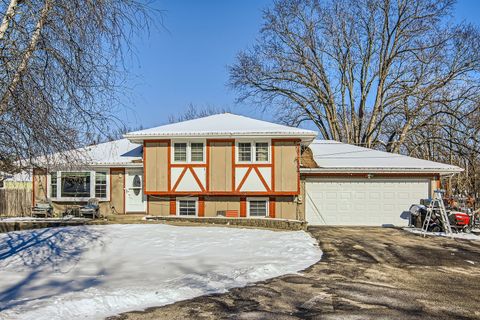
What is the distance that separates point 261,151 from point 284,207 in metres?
2.44

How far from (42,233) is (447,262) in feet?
36.1

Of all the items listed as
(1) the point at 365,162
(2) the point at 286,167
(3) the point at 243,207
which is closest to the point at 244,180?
(3) the point at 243,207

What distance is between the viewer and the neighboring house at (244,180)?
16031 mm

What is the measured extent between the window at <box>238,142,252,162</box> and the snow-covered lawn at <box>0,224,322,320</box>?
12.1 ft

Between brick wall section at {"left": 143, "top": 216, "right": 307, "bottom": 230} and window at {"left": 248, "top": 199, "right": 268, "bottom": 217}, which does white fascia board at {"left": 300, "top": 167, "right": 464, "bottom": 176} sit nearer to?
window at {"left": 248, "top": 199, "right": 268, "bottom": 217}

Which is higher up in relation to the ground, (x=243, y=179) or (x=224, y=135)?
(x=224, y=135)

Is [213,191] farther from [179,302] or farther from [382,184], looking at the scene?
[179,302]

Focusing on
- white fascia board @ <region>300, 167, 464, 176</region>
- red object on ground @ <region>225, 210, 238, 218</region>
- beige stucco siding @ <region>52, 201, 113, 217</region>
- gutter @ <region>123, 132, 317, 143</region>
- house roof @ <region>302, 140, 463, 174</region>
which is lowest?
red object on ground @ <region>225, 210, 238, 218</region>

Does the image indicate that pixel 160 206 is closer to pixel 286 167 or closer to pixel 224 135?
pixel 224 135

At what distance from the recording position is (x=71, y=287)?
7.12 metres

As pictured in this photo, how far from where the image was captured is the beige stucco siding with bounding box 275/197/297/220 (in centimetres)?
1642

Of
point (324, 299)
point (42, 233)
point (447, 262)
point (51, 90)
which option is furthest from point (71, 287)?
point (447, 262)

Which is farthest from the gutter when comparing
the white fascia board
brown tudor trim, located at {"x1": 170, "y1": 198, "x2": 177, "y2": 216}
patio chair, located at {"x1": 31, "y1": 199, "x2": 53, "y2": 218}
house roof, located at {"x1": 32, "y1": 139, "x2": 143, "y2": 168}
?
patio chair, located at {"x1": 31, "y1": 199, "x2": 53, "y2": 218}

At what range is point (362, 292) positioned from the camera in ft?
20.8
